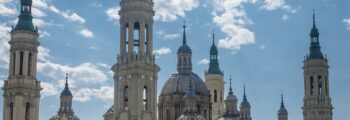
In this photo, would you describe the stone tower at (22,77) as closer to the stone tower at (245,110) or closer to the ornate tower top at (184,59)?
the ornate tower top at (184,59)

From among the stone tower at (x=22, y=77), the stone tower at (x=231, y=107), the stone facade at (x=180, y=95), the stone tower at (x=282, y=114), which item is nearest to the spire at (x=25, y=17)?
the stone tower at (x=22, y=77)

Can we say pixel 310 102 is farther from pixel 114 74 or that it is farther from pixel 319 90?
pixel 114 74

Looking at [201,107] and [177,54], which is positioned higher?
[177,54]

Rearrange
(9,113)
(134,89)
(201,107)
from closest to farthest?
(134,89), (9,113), (201,107)

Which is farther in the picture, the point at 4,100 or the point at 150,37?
the point at 4,100

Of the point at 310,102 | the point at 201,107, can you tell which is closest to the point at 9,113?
the point at 201,107

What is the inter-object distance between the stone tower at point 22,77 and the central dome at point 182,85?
75.6ft

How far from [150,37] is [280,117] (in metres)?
80.9

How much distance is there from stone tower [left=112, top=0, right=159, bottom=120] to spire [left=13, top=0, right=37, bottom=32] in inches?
635

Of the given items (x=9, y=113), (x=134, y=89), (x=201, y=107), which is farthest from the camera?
(x=201, y=107)

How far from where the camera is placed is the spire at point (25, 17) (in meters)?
92.5

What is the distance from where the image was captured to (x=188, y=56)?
113 m

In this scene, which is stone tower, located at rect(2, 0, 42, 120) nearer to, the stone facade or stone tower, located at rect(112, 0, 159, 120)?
stone tower, located at rect(112, 0, 159, 120)

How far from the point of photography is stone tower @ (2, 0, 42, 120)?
293 ft
